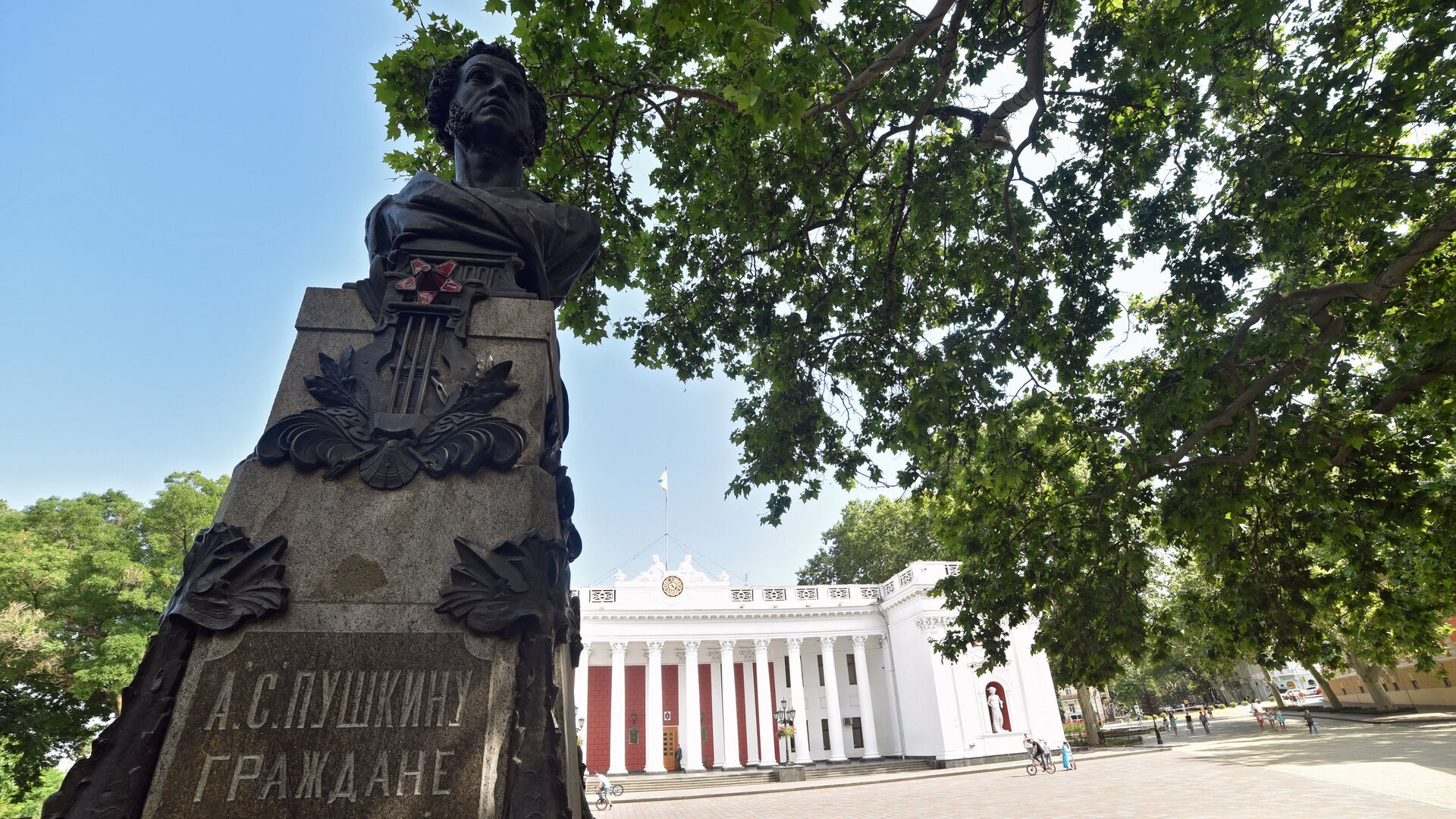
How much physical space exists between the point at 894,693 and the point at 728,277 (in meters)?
35.7

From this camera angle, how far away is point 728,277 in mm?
9492

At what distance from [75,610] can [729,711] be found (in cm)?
2779

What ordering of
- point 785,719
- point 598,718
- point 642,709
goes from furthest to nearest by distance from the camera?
1. point 642,709
2. point 598,718
3. point 785,719

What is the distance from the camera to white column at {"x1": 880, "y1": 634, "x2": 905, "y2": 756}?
38.6m

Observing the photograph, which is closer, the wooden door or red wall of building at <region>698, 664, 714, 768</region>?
the wooden door

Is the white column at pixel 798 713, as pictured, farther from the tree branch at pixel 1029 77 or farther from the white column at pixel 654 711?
the tree branch at pixel 1029 77

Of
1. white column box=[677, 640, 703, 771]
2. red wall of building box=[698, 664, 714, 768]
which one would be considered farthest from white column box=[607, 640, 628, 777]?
red wall of building box=[698, 664, 714, 768]

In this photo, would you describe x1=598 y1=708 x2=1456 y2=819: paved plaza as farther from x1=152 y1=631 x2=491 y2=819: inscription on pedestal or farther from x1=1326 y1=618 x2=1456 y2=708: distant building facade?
x1=152 y1=631 x2=491 y2=819: inscription on pedestal

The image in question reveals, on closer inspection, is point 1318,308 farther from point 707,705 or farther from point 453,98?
point 707,705

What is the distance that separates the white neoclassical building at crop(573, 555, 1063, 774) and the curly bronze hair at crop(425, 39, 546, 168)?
1270 inches

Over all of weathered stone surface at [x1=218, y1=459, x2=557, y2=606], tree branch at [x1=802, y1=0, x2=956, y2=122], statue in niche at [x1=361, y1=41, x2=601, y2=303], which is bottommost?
weathered stone surface at [x1=218, y1=459, x2=557, y2=606]

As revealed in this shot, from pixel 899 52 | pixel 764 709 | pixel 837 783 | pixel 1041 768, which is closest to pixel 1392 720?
pixel 1041 768

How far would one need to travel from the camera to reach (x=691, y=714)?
36.6 meters

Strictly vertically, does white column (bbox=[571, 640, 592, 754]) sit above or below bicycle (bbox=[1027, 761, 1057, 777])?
above
